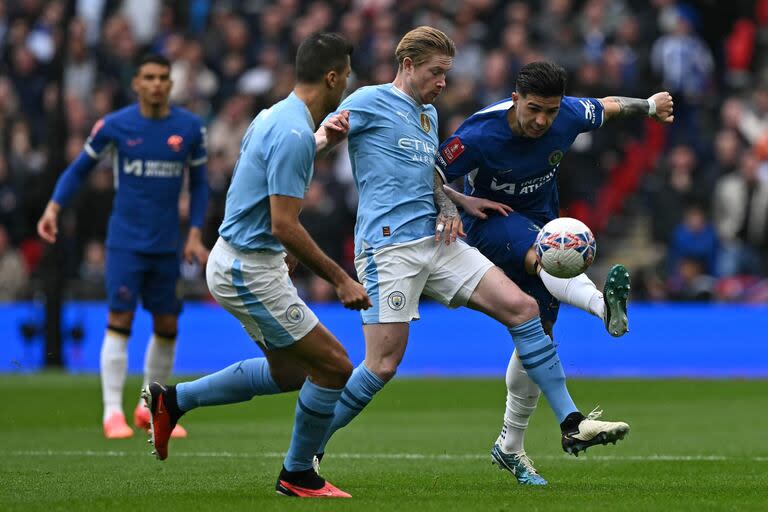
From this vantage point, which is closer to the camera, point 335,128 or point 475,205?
point 335,128

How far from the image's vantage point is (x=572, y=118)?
8219mm

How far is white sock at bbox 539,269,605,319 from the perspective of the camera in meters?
8.12

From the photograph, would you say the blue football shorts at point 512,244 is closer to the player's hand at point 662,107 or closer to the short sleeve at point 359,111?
the short sleeve at point 359,111

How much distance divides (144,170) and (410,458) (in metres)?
3.40

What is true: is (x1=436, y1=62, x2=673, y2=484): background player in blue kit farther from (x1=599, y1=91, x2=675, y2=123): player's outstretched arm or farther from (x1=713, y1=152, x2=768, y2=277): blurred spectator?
(x1=713, y1=152, x2=768, y2=277): blurred spectator

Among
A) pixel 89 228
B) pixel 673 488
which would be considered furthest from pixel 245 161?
pixel 89 228

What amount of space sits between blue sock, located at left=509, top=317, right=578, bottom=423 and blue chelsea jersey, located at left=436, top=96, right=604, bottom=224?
910 millimetres

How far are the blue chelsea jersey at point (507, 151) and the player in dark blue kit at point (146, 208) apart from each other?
3.45 m

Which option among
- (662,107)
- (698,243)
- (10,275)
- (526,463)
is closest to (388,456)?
(526,463)

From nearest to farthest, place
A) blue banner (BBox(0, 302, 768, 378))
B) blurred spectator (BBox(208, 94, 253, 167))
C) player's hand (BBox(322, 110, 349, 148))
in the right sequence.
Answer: player's hand (BBox(322, 110, 349, 148)) → blue banner (BBox(0, 302, 768, 378)) → blurred spectator (BBox(208, 94, 253, 167))

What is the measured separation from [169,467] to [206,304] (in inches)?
411

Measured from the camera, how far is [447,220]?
795 centimetres

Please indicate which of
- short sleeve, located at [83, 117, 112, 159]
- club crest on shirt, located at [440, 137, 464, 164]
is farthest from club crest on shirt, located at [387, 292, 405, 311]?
short sleeve, located at [83, 117, 112, 159]

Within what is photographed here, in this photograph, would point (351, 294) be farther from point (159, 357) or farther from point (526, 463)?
point (159, 357)
